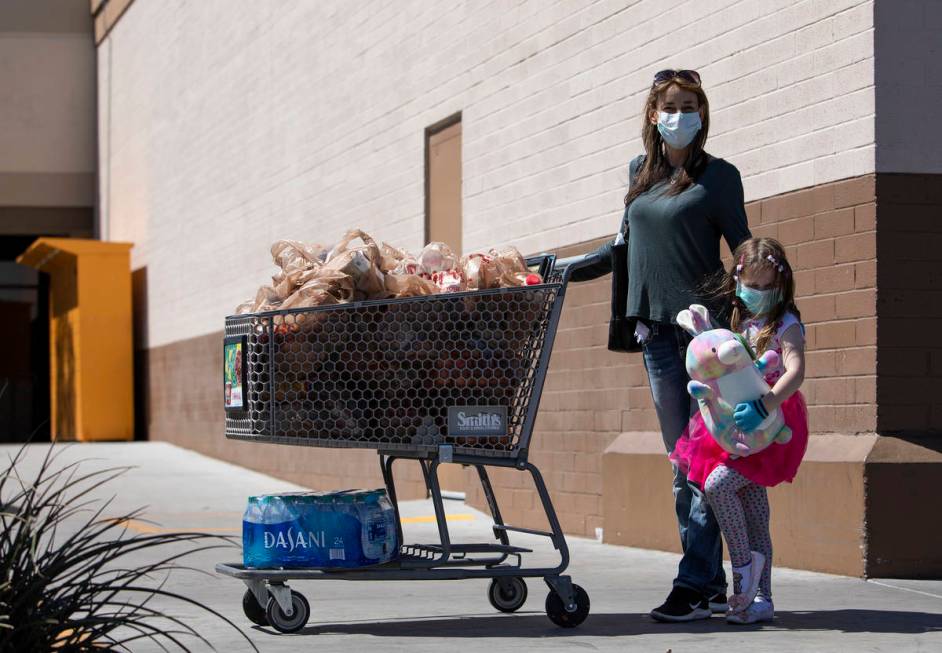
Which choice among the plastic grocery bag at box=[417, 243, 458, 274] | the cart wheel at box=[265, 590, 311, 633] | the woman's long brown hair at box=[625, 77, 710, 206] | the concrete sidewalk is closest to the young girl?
the concrete sidewalk

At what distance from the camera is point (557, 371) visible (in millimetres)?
11141

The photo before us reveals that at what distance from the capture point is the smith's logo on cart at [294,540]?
613cm

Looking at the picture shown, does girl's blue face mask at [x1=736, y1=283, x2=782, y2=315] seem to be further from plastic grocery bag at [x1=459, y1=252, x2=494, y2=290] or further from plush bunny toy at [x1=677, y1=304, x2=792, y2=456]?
plastic grocery bag at [x1=459, y1=252, x2=494, y2=290]

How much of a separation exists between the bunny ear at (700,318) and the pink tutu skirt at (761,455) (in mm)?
428

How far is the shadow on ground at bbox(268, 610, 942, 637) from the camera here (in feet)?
19.9

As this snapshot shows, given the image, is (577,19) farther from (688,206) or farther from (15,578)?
(15,578)

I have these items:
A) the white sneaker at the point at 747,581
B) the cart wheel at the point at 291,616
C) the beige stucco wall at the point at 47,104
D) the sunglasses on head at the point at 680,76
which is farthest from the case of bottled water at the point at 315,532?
the beige stucco wall at the point at 47,104

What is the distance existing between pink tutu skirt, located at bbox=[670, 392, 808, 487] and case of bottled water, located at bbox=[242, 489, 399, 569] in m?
1.31

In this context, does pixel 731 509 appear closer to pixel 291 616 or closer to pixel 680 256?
pixel 680 256

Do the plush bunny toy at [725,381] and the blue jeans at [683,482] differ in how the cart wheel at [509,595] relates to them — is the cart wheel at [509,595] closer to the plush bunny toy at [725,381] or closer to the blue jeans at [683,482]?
the blue jeans at [683,482]

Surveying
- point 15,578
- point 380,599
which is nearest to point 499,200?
point 380,599

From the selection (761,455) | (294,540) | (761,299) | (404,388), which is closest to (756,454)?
(761,455)

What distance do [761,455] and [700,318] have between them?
622 mm

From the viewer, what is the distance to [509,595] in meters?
6.82
